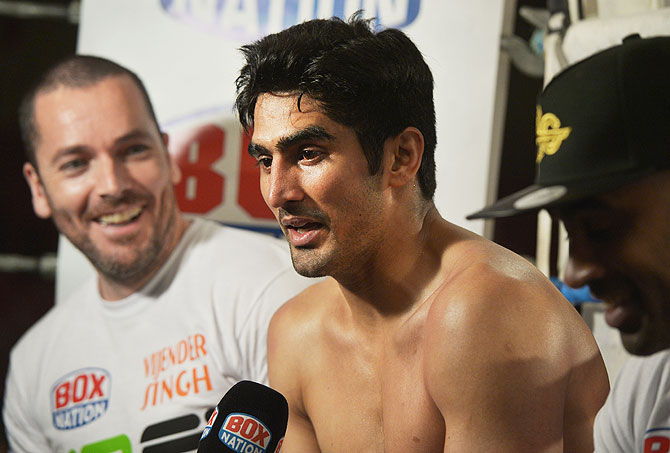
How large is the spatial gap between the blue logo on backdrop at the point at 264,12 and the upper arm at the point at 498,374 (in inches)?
33.5

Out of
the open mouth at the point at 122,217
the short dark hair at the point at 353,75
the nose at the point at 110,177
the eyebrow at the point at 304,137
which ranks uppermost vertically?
the short dark hair at the point at 353,75

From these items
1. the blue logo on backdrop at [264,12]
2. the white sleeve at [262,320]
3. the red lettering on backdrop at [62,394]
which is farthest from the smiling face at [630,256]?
the red lettering on backdrop at [62,394]

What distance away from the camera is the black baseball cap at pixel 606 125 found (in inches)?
33.7

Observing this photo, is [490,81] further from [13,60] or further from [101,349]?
[13,60]

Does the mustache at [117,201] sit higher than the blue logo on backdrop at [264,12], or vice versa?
the blue logo on backdrop at [264,12]

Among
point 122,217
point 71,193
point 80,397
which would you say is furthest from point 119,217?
point 80,397

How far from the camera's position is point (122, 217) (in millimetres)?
1643

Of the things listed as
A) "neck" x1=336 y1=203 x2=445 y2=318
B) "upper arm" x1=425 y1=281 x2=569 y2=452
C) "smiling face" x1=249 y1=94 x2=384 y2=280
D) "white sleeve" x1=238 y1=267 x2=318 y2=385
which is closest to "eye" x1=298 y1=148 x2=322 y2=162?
"smiling face" x1=249 y1=94 x2=384 y2=280

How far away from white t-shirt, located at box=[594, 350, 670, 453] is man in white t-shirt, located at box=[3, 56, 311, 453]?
70cm

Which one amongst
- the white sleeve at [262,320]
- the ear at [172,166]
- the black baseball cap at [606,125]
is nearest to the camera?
the black baseball cap at [606,125]

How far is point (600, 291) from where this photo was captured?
93 centimetres

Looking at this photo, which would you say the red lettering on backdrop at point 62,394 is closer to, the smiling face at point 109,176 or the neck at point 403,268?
the smiling face at point 109,176

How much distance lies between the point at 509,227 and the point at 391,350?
1.11 m

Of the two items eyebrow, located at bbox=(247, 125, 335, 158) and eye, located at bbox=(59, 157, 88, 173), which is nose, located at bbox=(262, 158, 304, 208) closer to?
eyebrow, located at bbox=(247, 125, 335, 158)
